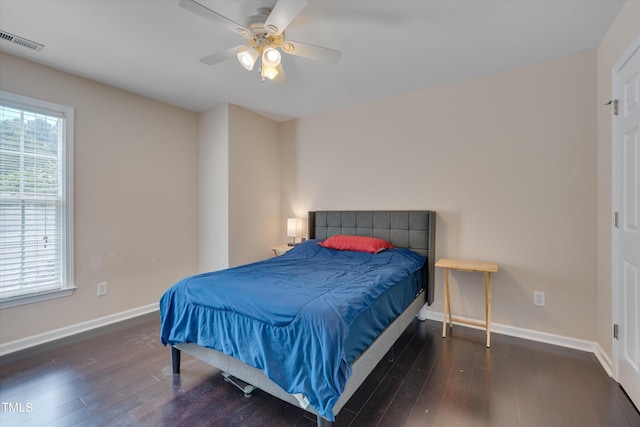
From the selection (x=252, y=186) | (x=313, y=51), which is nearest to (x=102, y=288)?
(x=252, y=186)

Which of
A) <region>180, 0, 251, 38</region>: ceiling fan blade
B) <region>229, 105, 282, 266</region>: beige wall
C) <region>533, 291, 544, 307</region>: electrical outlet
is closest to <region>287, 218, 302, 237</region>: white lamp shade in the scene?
<region>229, 105, 282, 266</region>: beige wall

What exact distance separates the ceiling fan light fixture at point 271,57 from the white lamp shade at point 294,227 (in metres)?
2.39

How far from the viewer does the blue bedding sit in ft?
4.52

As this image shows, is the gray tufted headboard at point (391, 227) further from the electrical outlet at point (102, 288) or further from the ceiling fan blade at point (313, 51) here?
the electrical outlet at point (102, 288)

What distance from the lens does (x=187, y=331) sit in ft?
6.31

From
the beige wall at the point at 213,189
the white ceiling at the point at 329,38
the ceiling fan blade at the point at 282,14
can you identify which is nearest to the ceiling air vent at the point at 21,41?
the white ceiling at the point at 329,38

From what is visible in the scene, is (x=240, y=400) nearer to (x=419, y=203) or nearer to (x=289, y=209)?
(x=419, y=203)

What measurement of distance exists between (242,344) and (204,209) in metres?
2.74

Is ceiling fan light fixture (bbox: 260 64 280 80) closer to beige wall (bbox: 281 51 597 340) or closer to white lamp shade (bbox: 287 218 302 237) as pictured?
beige wall (bbox: 281 51 597 340)

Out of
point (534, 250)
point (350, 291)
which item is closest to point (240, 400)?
point (350, 291)

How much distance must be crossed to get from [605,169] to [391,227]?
1.90m

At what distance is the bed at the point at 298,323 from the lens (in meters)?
1.40

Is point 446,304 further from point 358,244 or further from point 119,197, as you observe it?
point 119,197

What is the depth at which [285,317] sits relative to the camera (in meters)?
1.50
